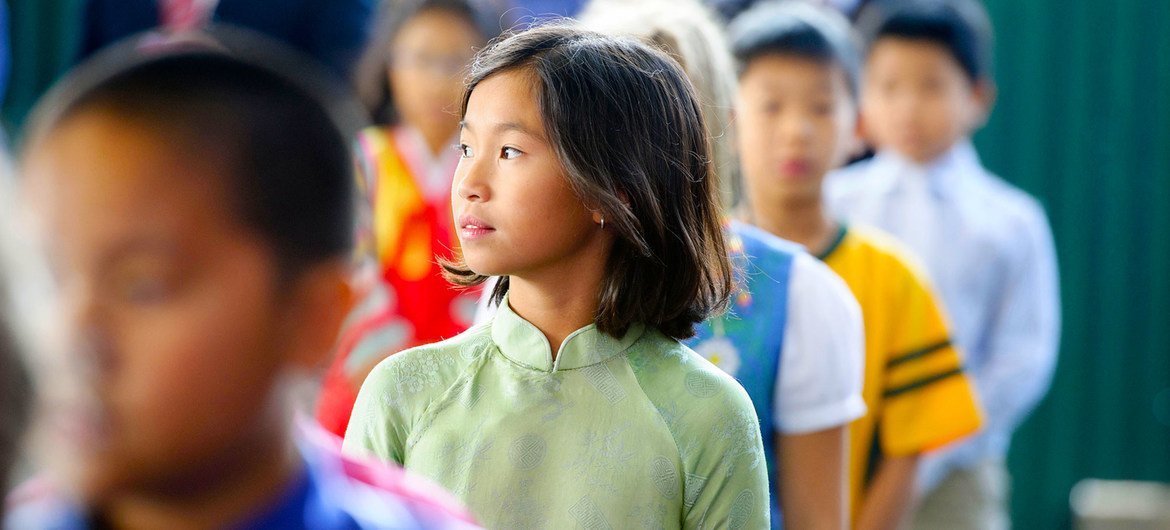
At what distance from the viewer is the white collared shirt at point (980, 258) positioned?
3096 millimetres

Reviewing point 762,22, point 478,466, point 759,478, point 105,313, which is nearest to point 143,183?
point 105,313

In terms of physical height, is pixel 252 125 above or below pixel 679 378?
above

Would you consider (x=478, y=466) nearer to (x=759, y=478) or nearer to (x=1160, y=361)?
(x=759, y=478)

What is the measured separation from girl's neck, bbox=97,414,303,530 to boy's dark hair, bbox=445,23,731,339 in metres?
0.66

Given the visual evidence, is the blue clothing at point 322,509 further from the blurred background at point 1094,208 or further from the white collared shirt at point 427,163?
the blurred background at point 1094,208

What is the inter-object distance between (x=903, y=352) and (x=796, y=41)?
53 cm

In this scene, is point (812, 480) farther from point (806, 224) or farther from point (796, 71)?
point (796, 71)

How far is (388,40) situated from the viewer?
3438mm

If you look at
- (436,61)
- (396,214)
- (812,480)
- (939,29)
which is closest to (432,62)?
(436,61)

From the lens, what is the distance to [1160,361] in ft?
14.4

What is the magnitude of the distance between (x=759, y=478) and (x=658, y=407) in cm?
12

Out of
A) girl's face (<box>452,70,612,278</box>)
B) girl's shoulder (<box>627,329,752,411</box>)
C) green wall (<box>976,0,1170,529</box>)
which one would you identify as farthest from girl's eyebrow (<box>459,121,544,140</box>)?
green wall (<box>976,0,1170,529</box>)

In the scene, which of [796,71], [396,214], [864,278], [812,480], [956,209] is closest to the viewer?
[812,480]

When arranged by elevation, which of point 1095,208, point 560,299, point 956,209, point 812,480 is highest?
point 560,299
